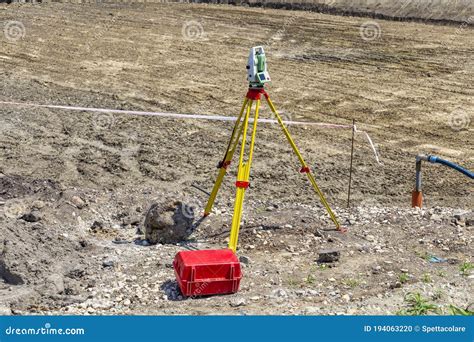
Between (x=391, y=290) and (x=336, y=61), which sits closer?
(x=391, y=290)

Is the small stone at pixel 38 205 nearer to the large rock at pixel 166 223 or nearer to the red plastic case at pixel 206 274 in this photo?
the large rock at pixel 166 223

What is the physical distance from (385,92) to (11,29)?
11.7 m

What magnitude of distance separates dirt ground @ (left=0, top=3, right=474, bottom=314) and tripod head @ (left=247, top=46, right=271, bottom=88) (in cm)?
168

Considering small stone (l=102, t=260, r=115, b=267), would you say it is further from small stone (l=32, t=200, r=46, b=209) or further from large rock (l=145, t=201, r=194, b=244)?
small stone (l=32, t=200, r=46, b=209)

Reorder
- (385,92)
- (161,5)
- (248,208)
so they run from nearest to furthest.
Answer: (248,208) < (385,92) < (161,5)

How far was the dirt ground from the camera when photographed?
6.74 meters

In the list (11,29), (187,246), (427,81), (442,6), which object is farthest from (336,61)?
(187,246)

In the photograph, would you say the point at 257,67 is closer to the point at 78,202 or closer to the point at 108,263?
the point at 108,263

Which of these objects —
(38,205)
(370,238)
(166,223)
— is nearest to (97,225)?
(38,205)

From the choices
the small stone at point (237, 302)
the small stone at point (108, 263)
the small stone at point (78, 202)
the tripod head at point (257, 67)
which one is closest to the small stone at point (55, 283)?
the small stone at point (108, 263)

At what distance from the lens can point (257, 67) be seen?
7324 mm

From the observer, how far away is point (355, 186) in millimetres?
10531

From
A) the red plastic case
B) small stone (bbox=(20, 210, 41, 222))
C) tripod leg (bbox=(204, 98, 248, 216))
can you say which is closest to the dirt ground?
small stone (bbox=(20, 210, 41, 222))

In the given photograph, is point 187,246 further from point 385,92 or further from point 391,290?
point 385,92
